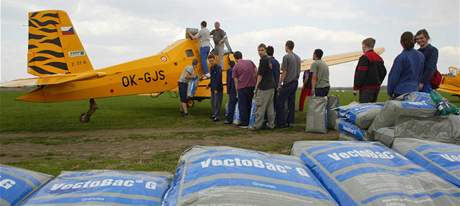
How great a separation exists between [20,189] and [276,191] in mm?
1271

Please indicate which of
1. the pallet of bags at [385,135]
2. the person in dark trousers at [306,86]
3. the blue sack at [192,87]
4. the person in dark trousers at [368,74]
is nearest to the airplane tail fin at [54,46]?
the blue sack at [192,87]

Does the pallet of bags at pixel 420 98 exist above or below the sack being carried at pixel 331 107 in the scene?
above

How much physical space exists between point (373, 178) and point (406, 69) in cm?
318

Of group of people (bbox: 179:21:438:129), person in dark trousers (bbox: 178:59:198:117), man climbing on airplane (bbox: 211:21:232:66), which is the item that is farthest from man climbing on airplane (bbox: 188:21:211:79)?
group of people (bbox: 179:21:438:129)

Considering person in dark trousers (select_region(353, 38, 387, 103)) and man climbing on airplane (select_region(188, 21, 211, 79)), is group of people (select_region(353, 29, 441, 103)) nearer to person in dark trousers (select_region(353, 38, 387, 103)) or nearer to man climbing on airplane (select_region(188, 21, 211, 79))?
person in dark trousers (select_region(353, 38, 387, 103))

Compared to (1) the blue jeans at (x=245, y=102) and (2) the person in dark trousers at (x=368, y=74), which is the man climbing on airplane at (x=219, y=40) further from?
(2) the person in dark trousers at (x=368, y=74)

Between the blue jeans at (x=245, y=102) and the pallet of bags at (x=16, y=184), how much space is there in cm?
540

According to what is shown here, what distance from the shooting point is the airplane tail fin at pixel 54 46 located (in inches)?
321

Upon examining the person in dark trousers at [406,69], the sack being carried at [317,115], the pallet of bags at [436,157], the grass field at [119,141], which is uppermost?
the person in dark trousers at [406,69]

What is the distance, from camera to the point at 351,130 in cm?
402

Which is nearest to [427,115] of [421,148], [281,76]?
[421,148]

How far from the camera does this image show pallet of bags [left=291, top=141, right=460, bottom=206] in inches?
77.4

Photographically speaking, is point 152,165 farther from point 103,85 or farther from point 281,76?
point 103,85

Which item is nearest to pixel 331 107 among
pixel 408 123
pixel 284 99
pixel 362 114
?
pixel 284 99
